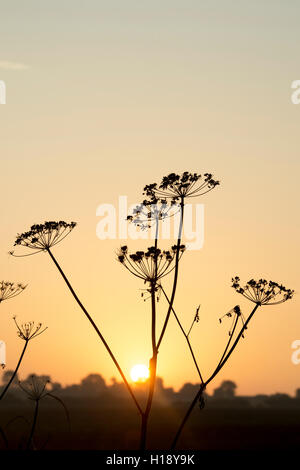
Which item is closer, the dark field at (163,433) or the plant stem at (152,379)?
the plant stem at (152,379)

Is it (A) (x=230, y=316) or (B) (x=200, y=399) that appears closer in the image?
(B) (x=200, y=399)

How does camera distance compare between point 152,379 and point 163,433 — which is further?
point 163,433

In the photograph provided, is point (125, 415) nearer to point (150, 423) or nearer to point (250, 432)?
point (150, 423)

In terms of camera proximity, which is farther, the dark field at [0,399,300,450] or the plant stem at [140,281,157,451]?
the dark field at [0,399,300,450]
